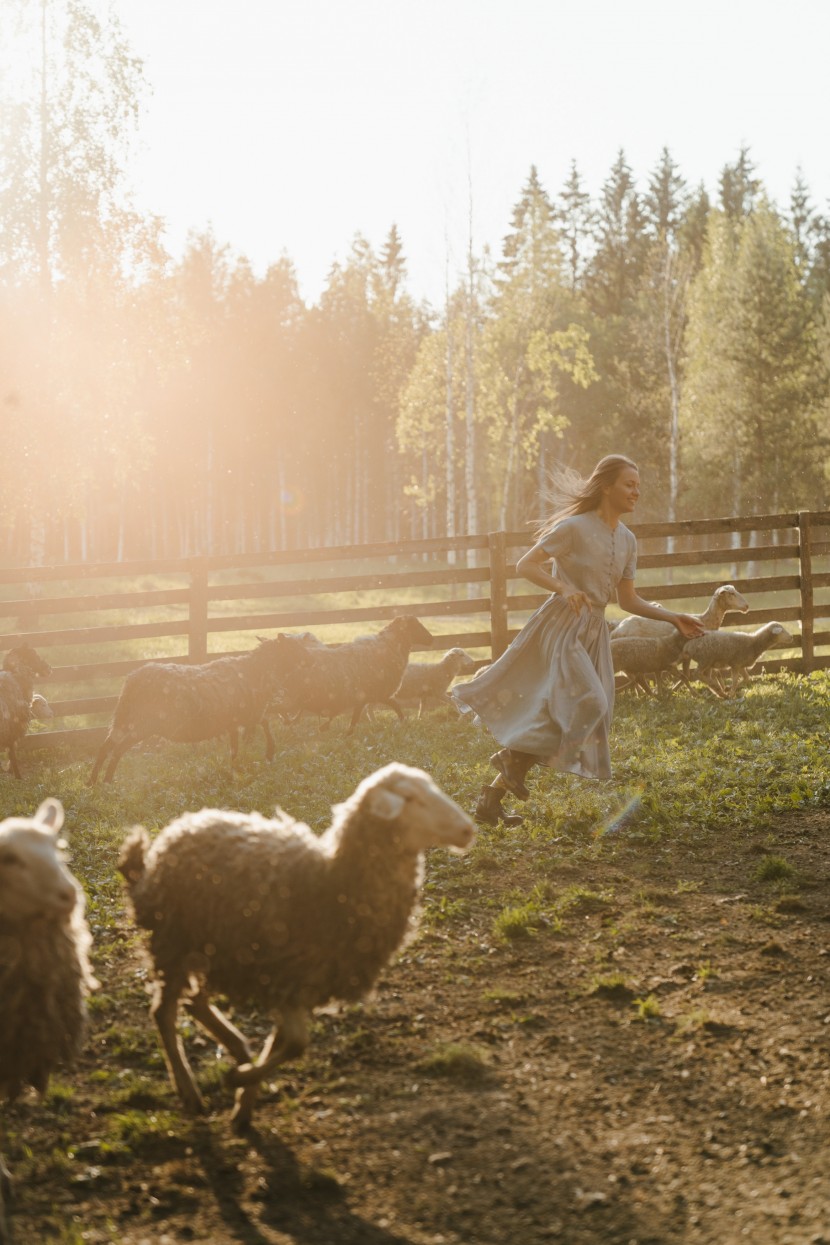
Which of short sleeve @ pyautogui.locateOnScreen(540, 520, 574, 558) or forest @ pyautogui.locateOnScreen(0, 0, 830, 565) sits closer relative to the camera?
short sleeve @ pyautogui.locateOnScreen(540, 520, 574, 558)

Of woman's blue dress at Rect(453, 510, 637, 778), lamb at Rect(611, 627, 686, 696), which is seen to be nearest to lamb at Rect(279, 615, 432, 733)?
lamb at Rect(611, 627, 686, 696)

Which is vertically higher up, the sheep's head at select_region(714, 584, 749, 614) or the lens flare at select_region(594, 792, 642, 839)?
the sheep's head at select_region(714, 584, 749, 614)

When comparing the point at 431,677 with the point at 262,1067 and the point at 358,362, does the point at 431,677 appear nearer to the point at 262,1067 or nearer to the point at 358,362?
the point at 262,1067

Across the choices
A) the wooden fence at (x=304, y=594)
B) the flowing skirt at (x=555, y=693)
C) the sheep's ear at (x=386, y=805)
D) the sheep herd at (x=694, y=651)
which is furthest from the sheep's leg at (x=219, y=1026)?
the sheep herd at (x=694, y=651)

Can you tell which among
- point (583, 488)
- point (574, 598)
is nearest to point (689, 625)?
point (574, 598)

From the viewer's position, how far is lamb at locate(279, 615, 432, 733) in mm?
12359

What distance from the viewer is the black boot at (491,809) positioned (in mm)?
7691

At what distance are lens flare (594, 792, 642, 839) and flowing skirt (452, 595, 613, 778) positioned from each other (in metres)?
0.99

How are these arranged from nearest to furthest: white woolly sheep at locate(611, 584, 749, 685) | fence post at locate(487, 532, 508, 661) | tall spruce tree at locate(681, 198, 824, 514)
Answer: fence post at locate(487, 532, 508, 661)
white woolly sheep at locate(611, 584, 749, 685)
tall spruce tree at locate(681, 198, 824, 514)

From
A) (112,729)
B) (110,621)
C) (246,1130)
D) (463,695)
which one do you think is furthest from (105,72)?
(246,1130)

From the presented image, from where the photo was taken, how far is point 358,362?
2154 inches

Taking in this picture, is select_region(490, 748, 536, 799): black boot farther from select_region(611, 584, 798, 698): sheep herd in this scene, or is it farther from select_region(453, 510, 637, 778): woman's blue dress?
select_region(611, 584, 798, 698): sheep herd

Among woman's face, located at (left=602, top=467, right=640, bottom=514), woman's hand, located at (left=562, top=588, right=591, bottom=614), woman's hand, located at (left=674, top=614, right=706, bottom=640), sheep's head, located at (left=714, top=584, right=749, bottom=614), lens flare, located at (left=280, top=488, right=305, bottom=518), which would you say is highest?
lens flare, located at (left=280, top=488, right=305, bottom=518)

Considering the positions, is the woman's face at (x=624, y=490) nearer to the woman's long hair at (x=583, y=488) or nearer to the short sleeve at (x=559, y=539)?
the woman's long hair at (x=583, y=488)
